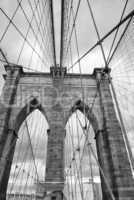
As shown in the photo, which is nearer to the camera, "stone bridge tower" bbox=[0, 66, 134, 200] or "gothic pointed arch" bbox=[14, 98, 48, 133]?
"stone bridge tower" bbox=[0, 66, 134, 200]

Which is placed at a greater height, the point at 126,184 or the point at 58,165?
the point at 58,165

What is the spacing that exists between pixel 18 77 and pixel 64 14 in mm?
4682

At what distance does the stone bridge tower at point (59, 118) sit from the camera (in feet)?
21.9

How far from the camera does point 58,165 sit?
709 cm

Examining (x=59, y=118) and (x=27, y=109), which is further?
(x=27, y=109)

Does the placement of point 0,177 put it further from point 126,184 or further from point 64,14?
point 64,14

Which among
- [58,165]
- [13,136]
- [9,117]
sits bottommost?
[58,165]

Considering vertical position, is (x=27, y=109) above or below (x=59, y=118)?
above

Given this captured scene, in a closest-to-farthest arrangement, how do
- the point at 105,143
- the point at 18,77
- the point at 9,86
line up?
1. the point at 105,143
2. the point at 9,86
3. the point at 18,77

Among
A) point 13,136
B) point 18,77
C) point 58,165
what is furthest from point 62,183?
point 18,77

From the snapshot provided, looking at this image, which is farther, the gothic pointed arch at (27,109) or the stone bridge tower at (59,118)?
the gothic pointed arch at (27,109)

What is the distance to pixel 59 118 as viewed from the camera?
27.9 ft

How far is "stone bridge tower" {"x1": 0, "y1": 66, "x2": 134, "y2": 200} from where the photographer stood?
6.68m

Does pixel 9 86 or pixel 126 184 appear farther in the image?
pixel 9 86
